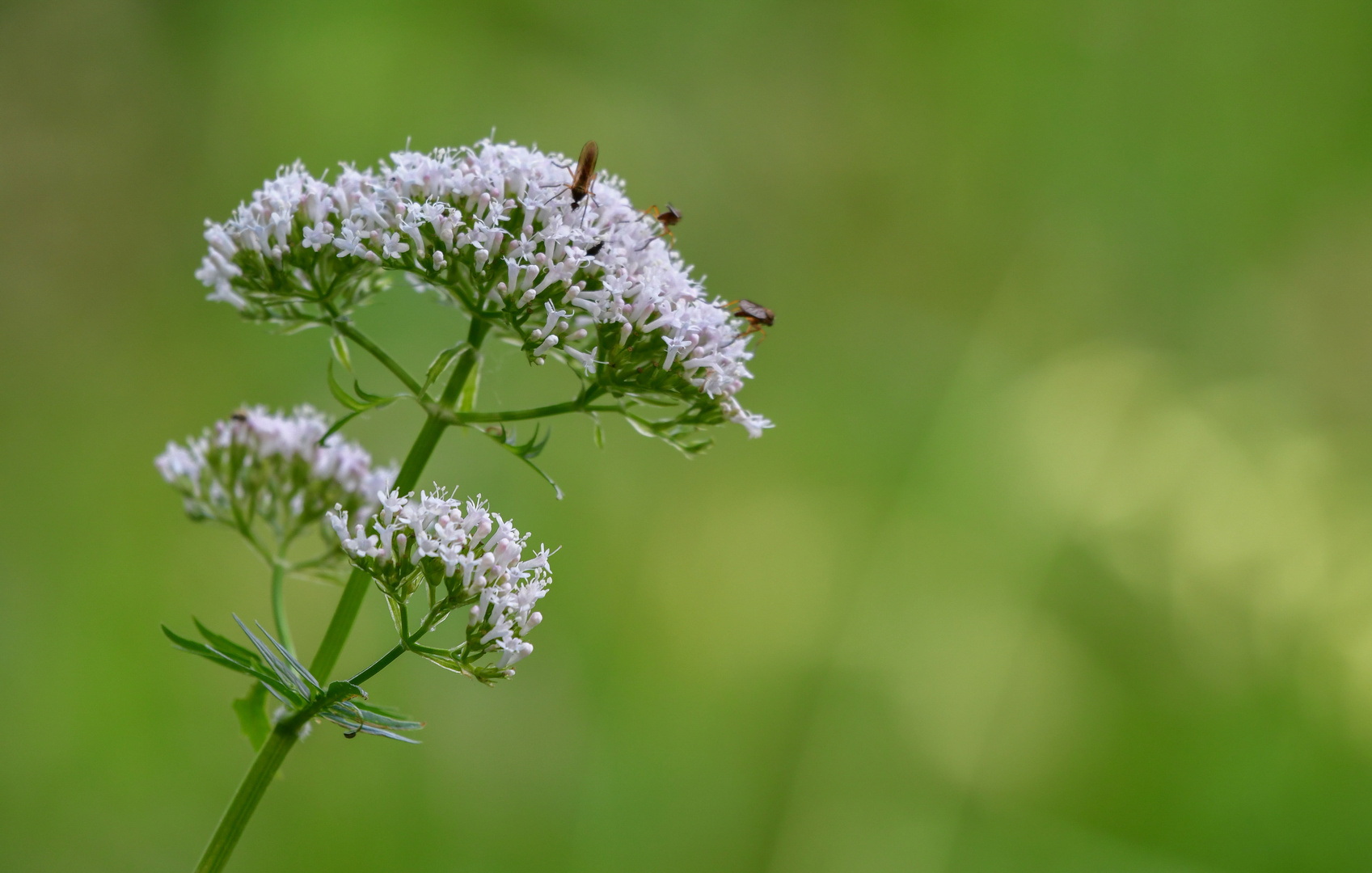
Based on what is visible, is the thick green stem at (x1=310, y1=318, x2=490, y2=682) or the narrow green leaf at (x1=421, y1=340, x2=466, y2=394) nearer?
the thick green stem at (x1=310, y1=318, x2=490, y2=682)

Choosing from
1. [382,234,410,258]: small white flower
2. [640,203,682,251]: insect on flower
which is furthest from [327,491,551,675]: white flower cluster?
[640,203,682,251]: insect on flower

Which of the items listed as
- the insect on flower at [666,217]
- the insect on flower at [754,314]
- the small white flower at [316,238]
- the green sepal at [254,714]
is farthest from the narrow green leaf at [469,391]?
the green sepal at [254,714]

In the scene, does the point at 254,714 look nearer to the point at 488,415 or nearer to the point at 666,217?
the point at 488,415

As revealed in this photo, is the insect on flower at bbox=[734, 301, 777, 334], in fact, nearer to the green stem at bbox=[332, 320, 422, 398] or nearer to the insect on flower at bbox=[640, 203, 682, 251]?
the insect on flower at bbox=[640, 203, 682, 251]

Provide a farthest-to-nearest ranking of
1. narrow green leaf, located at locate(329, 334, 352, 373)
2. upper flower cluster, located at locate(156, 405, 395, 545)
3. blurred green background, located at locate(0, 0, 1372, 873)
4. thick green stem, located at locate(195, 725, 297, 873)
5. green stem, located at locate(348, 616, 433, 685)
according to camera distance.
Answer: blurred green background, located at locate(0, 0, 1372, 873), upper flower cluster, located at locate(156, 405, 395, 545), narrow green leaf, located at locate(329, 334, 352, 373), thick green stem, located at locate(195, 725, 297, 873), green stem, located at locate(348, 616, 433, 685)

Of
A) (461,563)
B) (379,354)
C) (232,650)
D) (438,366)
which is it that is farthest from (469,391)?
(232,650)

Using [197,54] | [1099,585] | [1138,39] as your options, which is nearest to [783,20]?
[1138,39]
